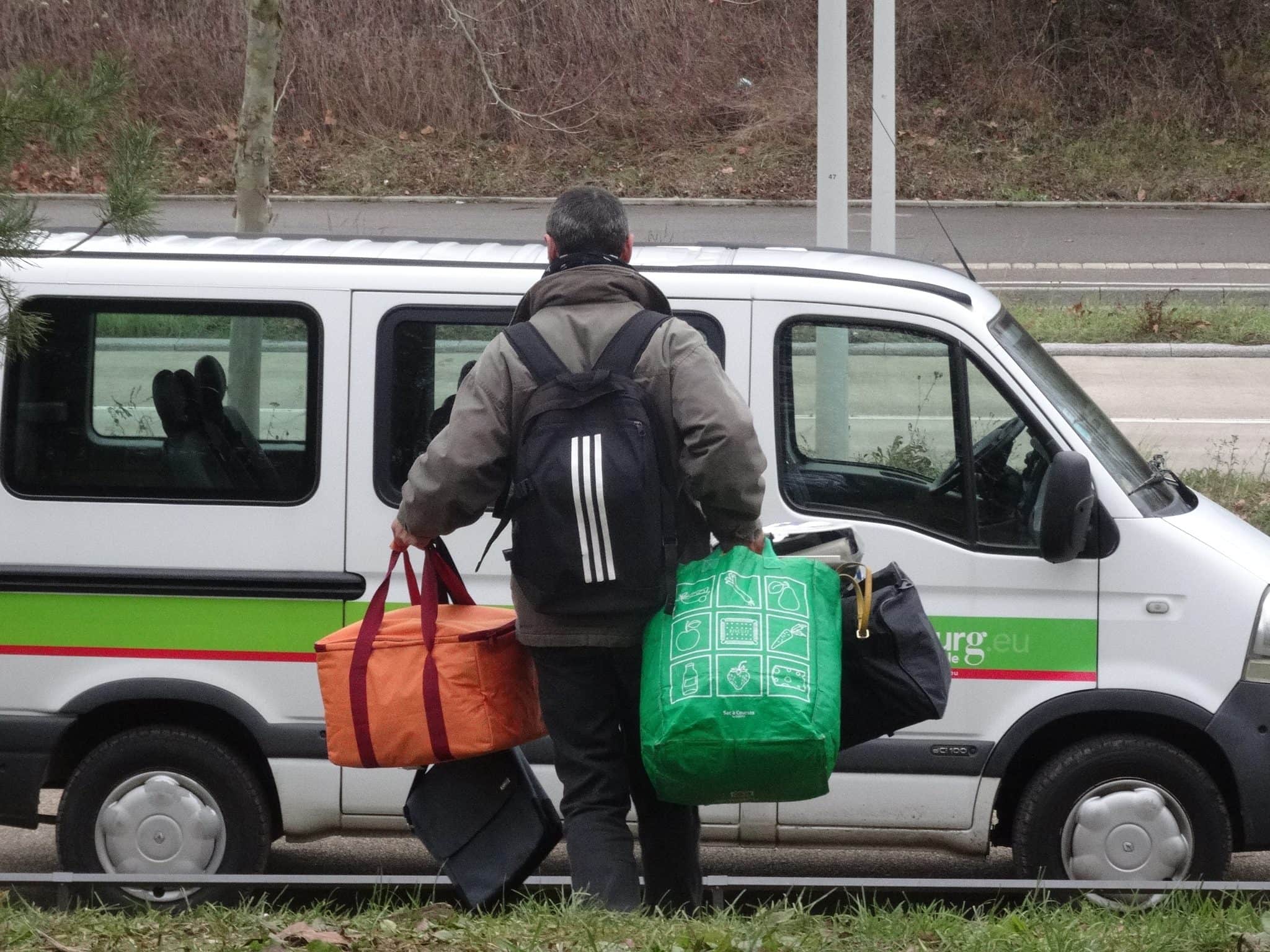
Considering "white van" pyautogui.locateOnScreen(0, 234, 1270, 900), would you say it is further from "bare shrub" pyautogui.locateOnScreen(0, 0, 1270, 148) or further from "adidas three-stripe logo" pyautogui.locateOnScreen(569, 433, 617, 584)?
"bare shrub" pyautogui.locateOnScreen(0, 0, 1270, 148)

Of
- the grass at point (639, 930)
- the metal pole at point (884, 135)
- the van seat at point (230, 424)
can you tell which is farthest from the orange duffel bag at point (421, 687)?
the metal pole at point (884, 135)

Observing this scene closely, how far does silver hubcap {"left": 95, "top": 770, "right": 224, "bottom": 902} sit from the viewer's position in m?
4.66

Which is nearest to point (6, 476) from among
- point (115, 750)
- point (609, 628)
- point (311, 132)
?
point (115, 750)

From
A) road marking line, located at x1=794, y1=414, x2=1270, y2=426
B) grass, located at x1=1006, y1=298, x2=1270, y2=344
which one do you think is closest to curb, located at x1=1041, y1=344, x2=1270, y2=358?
grass, located at x1=1006, y1=298, x2=1270, y2=344

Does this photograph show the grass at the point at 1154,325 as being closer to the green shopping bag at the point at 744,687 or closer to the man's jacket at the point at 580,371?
the man's jacket at the point at 580,371

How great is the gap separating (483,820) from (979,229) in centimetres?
1989

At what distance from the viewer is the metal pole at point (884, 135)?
8.38 meters

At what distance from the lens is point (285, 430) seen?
4.69m

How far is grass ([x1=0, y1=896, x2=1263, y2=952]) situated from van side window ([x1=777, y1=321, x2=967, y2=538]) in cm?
134

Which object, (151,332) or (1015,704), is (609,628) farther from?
(151,332)

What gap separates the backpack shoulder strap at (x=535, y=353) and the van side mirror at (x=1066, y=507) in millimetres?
1617

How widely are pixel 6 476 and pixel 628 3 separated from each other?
84.3 feet

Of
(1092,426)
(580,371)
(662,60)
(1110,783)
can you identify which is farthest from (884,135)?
(662,60)

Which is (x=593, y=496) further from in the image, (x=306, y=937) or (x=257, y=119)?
(x=257, y=119)
